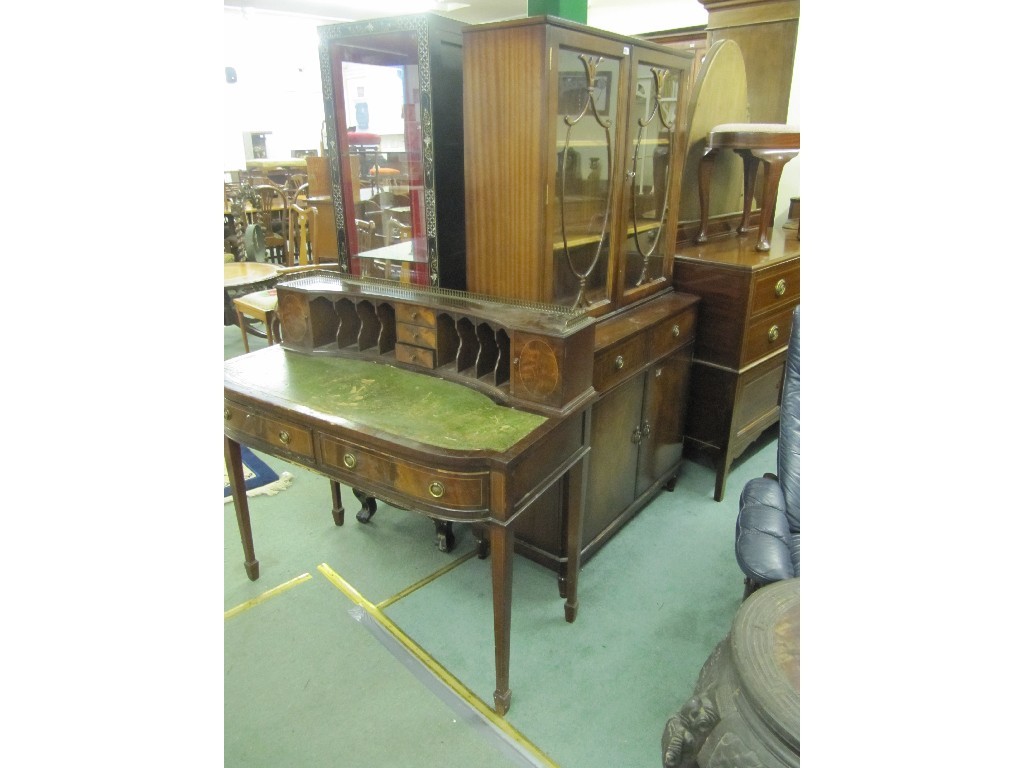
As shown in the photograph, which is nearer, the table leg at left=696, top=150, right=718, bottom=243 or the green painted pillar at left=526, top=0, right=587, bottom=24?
the green painted pillar at left=526, top=0, right=587, bottom=24

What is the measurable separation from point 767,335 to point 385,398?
4.76 feet

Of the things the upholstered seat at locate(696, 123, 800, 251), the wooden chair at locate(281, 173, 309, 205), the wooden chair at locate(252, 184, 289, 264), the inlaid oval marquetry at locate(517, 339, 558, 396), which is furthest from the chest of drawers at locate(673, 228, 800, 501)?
the wooden chair at locate(252, 184, 289, 264)

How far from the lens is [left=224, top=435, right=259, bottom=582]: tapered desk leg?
1.66 metres

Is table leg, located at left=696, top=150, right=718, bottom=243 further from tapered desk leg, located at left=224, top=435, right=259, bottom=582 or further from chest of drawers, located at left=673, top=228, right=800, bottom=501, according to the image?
tapered desk leg, located at left=224, top=435, right=259, bottom=582

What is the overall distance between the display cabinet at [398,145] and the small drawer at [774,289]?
1.03 m

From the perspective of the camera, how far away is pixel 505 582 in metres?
1.29

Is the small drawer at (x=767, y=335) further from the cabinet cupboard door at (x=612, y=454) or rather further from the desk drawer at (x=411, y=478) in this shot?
the desk drawer at (x=411, y=478)

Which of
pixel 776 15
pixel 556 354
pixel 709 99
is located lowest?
pixel 556 354

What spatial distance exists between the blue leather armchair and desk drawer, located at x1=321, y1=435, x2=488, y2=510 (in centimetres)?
59

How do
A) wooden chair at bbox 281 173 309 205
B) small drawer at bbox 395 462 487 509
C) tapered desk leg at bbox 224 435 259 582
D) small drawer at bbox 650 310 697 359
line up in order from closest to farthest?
small drawer at bbox 395 462 487 509
tapered desk leg at bbox 224 435 259 582
small drawer at bbox 650 310 697 359
wooden chair at bbox 281 173 309 205
